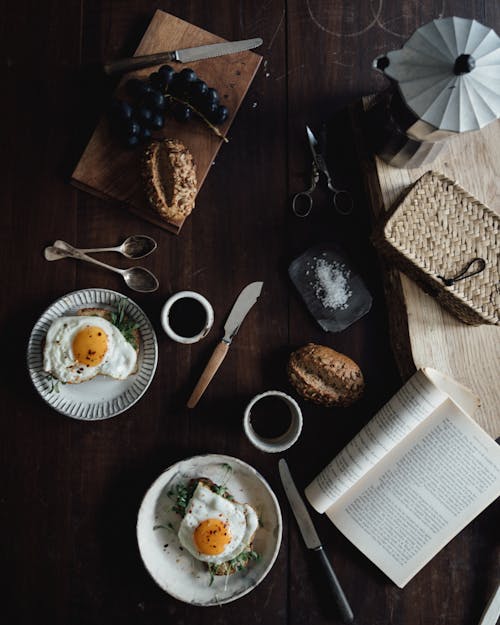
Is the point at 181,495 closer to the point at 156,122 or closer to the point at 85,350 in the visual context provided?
the point at 85,350

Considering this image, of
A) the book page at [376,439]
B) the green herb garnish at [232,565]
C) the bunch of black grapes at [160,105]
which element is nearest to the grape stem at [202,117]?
the bunch of black grapes at [160,105]

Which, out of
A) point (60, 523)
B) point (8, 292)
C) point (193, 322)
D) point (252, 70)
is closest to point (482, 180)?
point (252, 70)

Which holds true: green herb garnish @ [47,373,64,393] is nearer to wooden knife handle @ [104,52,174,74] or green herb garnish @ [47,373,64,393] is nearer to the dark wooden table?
the dark wooden table

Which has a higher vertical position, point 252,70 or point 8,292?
point 252,70

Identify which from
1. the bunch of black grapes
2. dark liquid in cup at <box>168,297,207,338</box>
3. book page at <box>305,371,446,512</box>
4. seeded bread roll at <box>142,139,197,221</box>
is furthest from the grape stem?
book page at <box>305,371,446,512</box>

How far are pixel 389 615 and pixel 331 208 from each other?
1.14 m

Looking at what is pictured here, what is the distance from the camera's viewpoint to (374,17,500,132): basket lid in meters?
1.26

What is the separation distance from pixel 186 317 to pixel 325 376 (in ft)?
1.34

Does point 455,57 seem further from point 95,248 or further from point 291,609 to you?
point 291,609

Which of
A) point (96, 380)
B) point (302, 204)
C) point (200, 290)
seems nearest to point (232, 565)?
point (96, 380)

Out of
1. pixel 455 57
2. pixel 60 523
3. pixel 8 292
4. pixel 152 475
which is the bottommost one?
pixel 60 523

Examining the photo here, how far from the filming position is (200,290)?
5.31 feet

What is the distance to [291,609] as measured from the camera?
1620 millimetres

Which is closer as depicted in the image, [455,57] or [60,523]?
[455,57]
